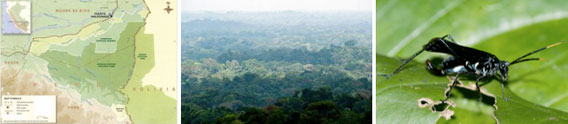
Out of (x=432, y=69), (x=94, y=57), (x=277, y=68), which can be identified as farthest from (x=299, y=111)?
(x=94, y=57)

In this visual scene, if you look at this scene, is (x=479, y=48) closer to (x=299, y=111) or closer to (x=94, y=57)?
(x=299, y=111)

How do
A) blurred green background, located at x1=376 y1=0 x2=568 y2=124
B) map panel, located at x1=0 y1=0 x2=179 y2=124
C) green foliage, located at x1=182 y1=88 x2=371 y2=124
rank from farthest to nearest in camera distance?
green foliage, located at x1=182 y1=88 x2=371 y2=124, map panel, located at x1=0 y1=0 x2=179 y2=124, blurred green background, located at x1=376 y1=0 x2=568 y2=124

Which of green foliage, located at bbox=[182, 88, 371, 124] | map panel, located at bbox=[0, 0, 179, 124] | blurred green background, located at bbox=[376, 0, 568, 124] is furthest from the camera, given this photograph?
green foliage, located at bbox=[182, 88, 371, 124]

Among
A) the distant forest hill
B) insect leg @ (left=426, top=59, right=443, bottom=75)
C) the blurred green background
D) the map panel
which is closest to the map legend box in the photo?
the map panel

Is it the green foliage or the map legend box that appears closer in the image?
the map legend box

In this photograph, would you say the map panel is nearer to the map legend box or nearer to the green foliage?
the map legend box

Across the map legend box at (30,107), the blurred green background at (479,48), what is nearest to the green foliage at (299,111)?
the blurred green background at (479,48)

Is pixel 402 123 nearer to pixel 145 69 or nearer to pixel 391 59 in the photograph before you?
pixel 391 59
